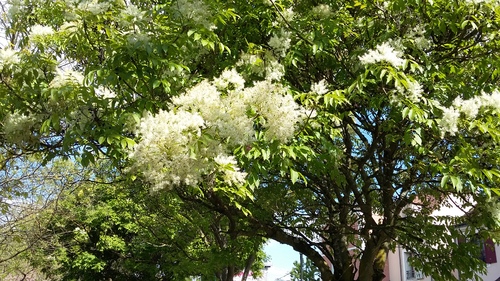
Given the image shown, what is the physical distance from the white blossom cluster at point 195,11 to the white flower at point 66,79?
2.98 ft

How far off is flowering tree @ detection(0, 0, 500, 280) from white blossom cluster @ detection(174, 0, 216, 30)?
1 centimetres

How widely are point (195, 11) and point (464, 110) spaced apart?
2352 millimetres

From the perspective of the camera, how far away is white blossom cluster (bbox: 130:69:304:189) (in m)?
2.96

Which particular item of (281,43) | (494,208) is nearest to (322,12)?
(281,43)

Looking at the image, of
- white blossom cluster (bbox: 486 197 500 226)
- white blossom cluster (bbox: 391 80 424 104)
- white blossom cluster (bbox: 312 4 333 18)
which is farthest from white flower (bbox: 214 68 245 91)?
white blossom cluster (bbox: 486 197 500 226)

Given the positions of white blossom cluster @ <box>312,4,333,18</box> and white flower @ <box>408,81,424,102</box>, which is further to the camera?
white blossom cluster @ <box>312,4,333,18</box>

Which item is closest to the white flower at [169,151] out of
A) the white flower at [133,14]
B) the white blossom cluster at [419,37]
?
the white flower at [133,14]

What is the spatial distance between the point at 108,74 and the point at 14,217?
4.80 meters

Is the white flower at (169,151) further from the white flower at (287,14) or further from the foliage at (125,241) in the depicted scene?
the foliage at (125,241)

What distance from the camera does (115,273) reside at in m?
16.4

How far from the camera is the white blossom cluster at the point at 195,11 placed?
3609mm

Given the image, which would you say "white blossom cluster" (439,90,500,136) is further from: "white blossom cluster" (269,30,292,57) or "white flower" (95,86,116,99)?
"white flower" (95,86,116,99)

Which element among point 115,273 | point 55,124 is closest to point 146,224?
point 115,273

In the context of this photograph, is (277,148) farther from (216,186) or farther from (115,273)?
(115,273)
